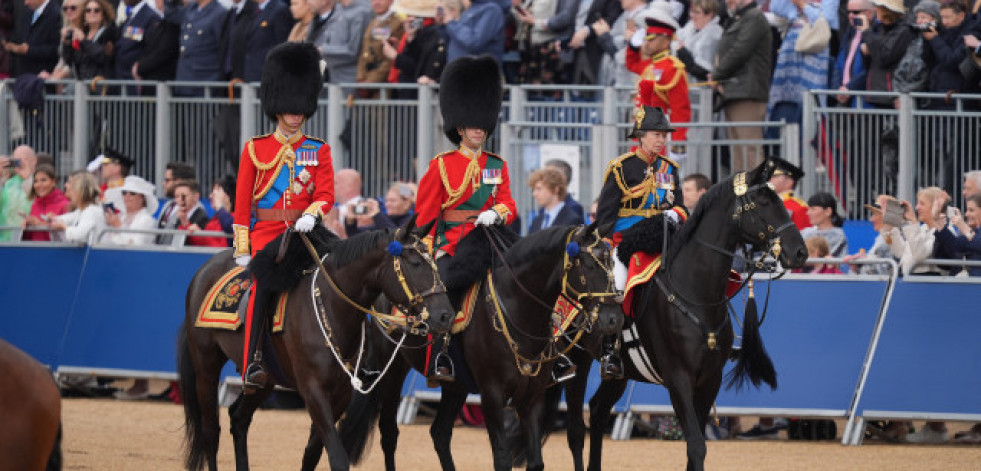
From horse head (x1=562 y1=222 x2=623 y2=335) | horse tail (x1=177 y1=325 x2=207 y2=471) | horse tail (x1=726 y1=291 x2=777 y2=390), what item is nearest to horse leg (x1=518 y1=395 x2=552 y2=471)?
horse head (x1=562 y1=222 x2=623 y2=335)

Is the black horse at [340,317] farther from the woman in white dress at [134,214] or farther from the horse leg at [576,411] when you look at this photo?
the woman in white dress at [134,214]

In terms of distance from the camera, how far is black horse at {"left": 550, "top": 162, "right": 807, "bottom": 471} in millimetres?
11758

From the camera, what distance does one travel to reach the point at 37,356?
18031mm

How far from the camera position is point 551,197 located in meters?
15.9

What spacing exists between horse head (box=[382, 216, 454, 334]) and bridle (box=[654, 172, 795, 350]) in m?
2.12

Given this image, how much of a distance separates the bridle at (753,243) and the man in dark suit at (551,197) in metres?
3.62

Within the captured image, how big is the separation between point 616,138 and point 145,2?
740 cm

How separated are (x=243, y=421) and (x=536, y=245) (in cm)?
241

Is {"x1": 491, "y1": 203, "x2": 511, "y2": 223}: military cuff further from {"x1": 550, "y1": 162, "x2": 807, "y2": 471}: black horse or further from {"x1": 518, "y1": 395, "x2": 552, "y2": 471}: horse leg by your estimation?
{"x1": 518, "y1": 395, "x2": 552, "y2": 471}: horse leg

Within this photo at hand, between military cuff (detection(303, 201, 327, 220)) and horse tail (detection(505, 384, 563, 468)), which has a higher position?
military cuff (detection(303, 201, 327, 220))

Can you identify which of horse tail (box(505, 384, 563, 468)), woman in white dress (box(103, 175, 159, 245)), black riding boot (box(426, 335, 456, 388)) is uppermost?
woman in white dress (box(103, 175, 159, 245))

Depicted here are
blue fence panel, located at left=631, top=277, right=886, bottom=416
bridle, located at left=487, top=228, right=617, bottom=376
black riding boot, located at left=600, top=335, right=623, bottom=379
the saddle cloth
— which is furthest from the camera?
blue fence panel, located at left=631, top=277, right=886, bottom=416

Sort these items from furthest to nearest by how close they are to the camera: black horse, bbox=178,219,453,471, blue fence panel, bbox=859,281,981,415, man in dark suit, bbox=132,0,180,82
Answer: man in dark suit, bbox=132,0,180,82, blue fence panel, bbox=859,281,981,415, black horse, bbox=178,219,453,471

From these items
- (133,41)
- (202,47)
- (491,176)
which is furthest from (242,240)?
(133,41)
